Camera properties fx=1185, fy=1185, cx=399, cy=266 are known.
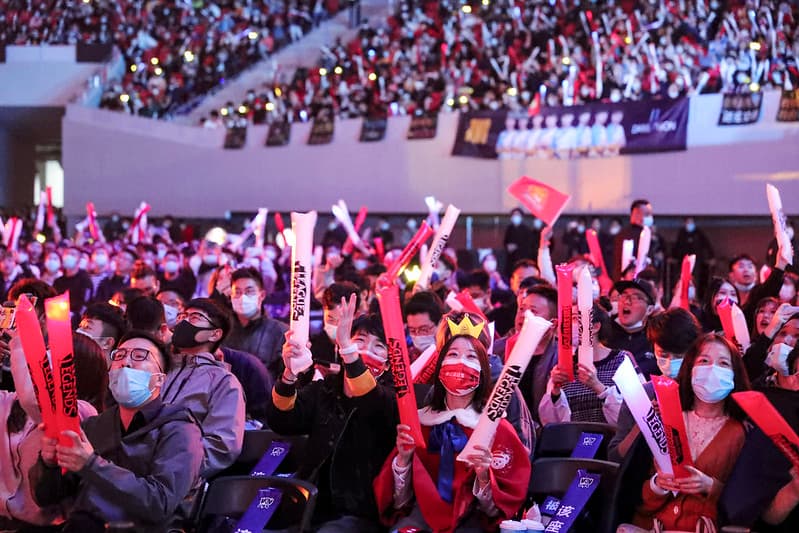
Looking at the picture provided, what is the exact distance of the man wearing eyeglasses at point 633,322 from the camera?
6.73m

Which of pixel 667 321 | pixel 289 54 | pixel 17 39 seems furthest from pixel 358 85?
pixel 667 321

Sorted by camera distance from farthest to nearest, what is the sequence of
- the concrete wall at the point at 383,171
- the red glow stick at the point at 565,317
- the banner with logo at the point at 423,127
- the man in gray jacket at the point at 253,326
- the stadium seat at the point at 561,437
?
the banner with logo at the point at 423,127 → the concrete wall at the point at 383,171 → the man in gray jacket at the point at 253,326 → the stadium seat at the point at 561,437 → the red glow stick at the point at 565,317

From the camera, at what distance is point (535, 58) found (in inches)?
829

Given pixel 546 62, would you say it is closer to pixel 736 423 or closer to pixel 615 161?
pixel 615 161

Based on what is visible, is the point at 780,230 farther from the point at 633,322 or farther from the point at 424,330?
the point at 424,330

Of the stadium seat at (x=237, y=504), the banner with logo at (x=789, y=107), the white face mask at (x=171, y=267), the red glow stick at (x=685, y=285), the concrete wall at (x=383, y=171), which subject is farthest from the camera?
the concrete wall at (x=383, y=171)

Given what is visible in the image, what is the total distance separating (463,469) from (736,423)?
1080mm

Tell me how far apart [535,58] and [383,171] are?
156 inches

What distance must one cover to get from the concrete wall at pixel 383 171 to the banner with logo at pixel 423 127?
5.1 inches

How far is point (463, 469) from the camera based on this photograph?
4.76m

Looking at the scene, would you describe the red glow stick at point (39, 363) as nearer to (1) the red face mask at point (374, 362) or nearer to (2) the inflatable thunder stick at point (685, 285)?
(1) the red face mask at point (374, 362)

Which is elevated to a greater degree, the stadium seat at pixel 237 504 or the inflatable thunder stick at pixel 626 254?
the inflatable thunder stick at pixel 626 254

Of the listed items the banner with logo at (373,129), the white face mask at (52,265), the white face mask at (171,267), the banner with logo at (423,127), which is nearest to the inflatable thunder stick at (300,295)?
the white face mask at (171,267)

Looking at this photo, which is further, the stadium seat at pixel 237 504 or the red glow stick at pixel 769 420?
the stadium seat at pixel 237 504
